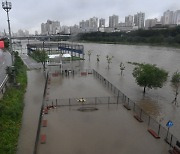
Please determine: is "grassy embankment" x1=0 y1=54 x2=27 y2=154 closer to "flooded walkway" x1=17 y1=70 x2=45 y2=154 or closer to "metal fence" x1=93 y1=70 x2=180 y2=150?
"flooded walkway" x1=17 y1=70 x2=45 y2=154

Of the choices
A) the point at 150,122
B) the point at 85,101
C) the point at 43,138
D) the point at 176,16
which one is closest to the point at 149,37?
the point at 85,101

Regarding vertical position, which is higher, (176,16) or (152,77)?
(176,16)

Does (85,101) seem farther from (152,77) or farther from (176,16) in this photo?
(176,16)

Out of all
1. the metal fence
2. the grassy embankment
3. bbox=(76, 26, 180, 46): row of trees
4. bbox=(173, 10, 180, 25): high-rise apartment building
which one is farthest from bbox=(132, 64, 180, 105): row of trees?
bbox=(173, 10, 180, 25): high-rise apartment building

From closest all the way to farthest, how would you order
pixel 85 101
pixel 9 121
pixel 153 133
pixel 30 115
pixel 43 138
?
pixel 43 138 < pixel 153 133 < pixel 9 121 < pixel 30 115 < pixel 85 101

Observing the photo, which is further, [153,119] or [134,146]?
[153,119]

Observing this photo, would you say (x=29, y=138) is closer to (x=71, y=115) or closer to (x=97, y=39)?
(x=71, y=115)

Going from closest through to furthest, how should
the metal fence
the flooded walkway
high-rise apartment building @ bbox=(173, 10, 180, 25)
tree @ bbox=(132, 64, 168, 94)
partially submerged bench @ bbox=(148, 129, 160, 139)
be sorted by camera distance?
the flooded walkway → the metal fence → partially submerged bench @ bbox=(148, 129, 160, 139) → tree @ bbox=(132, 64, 168, 94) → high-rise apartment building @ bbox=(173, 10, 180, 25)

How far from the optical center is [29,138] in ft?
37.9

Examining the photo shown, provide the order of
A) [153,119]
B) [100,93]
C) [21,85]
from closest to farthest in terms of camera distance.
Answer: [153,119]
[100,93]
[21,85]

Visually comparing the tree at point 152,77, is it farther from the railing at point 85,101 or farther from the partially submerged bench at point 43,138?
the partially submerged bench at point 43,138

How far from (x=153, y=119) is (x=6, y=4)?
57.6 ft

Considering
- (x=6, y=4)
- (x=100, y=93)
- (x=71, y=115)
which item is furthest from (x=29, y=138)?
(x=6, y=4)

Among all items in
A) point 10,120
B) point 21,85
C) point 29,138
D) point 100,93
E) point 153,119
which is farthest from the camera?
point 21,85
